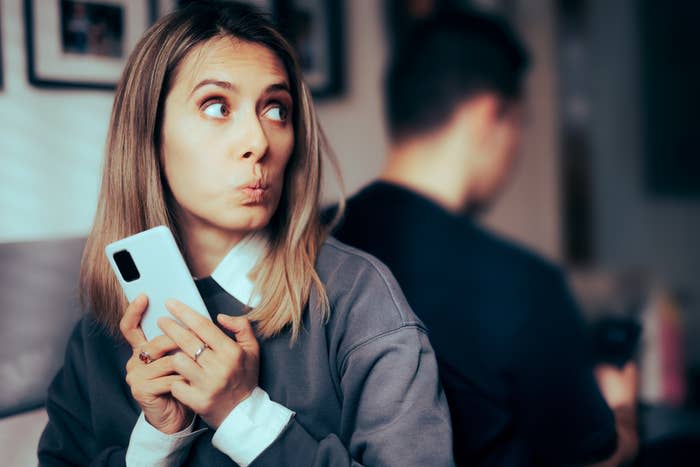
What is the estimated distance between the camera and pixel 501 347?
0.77 metres

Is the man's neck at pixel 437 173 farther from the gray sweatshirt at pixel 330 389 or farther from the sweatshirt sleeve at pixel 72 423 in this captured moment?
the sweatshirt sleeve at pixel 72 423

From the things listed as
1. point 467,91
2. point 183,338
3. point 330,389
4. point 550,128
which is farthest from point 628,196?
point 183,338

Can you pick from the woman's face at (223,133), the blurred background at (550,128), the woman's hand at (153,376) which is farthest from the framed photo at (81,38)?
the woman's hand at (153,376)

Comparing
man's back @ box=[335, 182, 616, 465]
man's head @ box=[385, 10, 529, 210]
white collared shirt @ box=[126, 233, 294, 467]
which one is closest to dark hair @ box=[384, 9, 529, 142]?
man's head @ box=[385, 10, 529, 210]

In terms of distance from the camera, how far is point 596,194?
214 cm

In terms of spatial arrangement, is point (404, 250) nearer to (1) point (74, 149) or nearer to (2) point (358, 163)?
(2) point (358, 163)

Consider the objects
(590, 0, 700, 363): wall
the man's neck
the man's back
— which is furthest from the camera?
(590, 0, 700, 363): wall

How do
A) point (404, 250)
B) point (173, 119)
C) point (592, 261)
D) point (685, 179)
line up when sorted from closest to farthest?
point (173, 119) → point (404, 250) → point (592, 261) → point (685, 179)

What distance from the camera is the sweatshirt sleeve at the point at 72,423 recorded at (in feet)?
1.92

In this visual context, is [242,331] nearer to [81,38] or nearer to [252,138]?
[252,138]

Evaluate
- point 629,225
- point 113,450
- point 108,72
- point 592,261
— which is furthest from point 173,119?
point 629,225

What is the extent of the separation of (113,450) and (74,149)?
0.96 feet

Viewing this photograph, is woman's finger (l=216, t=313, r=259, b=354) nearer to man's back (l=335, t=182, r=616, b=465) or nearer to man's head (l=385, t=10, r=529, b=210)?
man's back (l=335, t=182, r=616, b=465)

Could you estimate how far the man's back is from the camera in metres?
0.75
